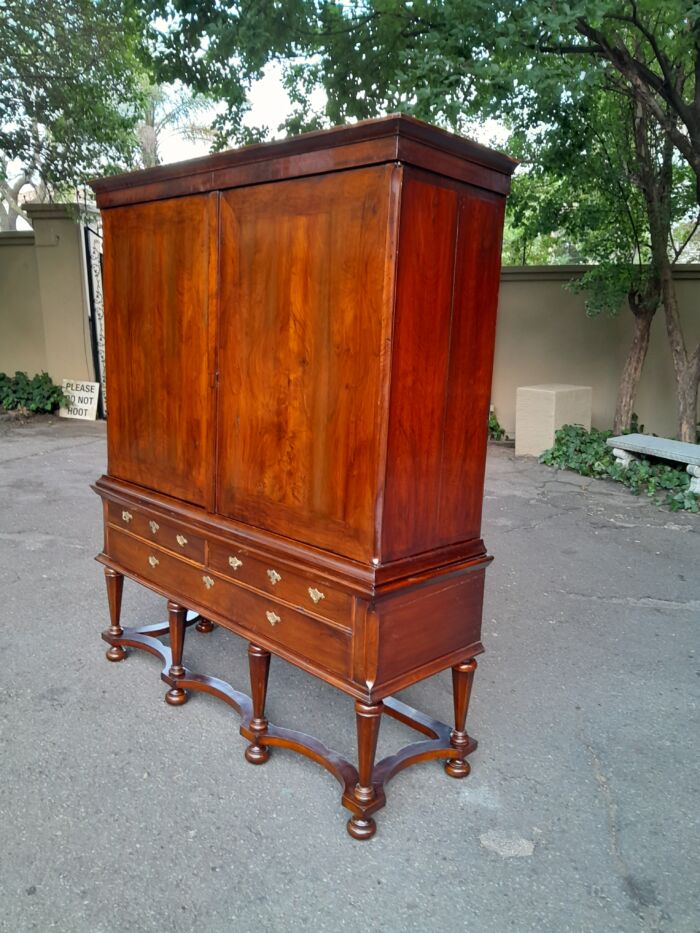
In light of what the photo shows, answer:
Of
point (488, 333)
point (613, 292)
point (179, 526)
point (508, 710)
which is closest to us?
point (488, 333)

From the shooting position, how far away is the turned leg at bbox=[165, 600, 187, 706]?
2707 millimetres

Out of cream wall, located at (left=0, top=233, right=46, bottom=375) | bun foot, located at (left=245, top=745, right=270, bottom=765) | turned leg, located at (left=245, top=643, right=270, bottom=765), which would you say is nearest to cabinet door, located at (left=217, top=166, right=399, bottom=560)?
turned leg, located at (left=245, top=643, right=270, bottom=765)

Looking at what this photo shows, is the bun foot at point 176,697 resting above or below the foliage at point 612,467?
below

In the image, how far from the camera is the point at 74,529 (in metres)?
4.85

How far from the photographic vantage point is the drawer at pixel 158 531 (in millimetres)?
2498

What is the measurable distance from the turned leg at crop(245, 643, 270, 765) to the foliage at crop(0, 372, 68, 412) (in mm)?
7699

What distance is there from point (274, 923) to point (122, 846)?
1.66 ft

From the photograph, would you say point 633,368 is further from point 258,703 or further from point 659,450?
point 258,703

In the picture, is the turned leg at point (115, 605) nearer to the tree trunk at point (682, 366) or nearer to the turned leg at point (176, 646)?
the turned leg at point (176, 646)

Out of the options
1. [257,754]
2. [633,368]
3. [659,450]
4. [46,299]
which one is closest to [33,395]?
[46,299]

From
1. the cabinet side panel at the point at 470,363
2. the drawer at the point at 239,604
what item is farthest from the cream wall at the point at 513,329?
the drawer at the point at 239,604

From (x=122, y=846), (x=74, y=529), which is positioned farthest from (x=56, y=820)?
(x=74, y=529)

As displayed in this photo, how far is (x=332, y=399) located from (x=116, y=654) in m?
1.75

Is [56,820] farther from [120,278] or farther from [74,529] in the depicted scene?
[74,529]
